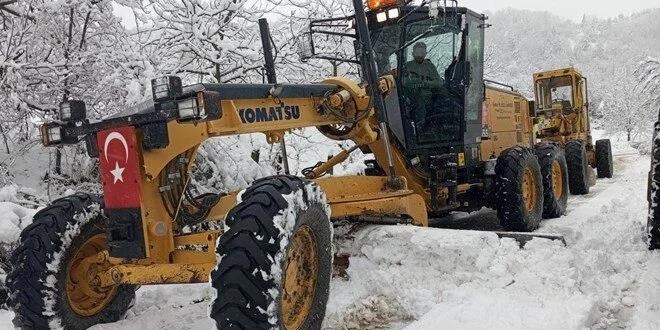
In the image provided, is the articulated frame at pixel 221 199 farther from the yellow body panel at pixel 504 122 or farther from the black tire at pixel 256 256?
the yellow body panel at pixel 504 122

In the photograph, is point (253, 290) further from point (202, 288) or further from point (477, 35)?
point (477, 35)

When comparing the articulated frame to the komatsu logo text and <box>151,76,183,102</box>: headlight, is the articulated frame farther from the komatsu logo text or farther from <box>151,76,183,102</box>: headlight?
<box>151,76,183,102</box>: headlight

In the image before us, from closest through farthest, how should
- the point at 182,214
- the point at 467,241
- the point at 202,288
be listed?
the point at 182,214 → the point at 467,241 → the point at 202,288

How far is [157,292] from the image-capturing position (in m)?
4.54

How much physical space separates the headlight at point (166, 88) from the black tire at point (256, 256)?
66 cm

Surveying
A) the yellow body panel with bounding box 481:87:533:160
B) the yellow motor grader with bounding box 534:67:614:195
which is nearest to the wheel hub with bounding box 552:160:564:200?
the yellow body panel with bounding box 481:87:533:160

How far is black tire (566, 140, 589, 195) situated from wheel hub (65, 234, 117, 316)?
8.63 meters

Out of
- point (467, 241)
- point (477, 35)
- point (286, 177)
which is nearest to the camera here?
point (286, 177)

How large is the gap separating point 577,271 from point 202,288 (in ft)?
9.19

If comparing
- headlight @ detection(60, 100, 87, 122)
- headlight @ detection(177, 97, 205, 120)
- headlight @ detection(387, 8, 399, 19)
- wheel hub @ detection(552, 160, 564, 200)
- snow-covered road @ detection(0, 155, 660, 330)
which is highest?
headlight @ detection(387, 8, 399, 19)

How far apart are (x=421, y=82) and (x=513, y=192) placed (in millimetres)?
1577

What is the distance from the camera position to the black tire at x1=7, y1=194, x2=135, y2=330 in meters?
3.35

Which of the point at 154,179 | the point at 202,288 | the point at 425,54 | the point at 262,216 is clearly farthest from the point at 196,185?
the point at 262,216

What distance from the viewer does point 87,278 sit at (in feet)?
12.2
